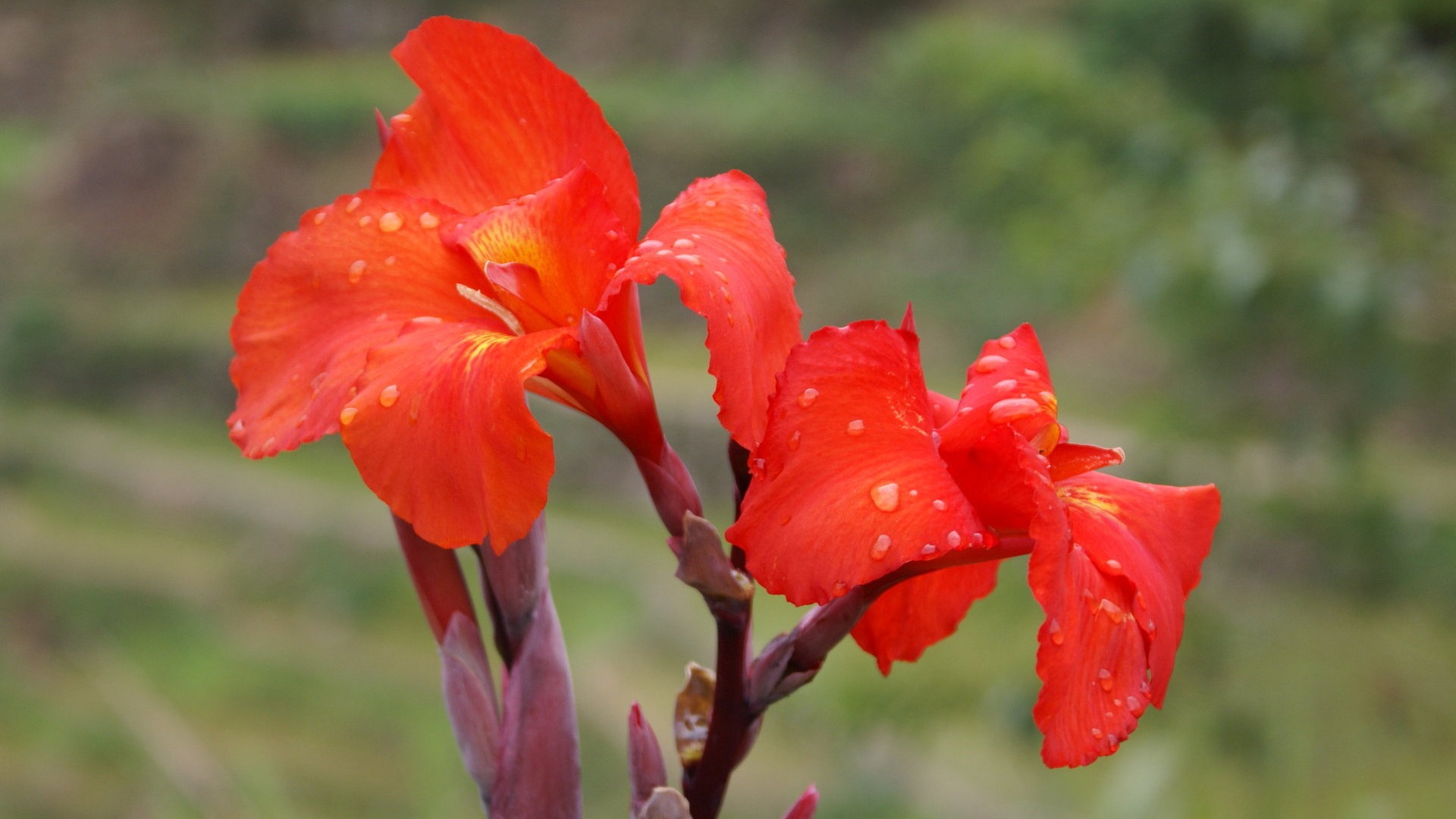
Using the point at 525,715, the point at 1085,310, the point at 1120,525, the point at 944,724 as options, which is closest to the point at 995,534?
the point at 1120,525

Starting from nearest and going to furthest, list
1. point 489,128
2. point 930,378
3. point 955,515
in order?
point 955,515 → point 489,128 → point 930,378

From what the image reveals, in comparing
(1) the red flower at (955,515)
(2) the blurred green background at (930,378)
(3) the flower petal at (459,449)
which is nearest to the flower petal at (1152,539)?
(1) the red flower at (955,515)

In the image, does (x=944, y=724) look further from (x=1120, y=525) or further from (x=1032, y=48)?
(x=1120, y=525)

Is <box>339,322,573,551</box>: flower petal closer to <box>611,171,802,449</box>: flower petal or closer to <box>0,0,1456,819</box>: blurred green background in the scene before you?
<box>611,171,802,449</box>: flower petal

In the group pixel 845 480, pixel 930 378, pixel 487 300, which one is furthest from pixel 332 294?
pixel 930 378

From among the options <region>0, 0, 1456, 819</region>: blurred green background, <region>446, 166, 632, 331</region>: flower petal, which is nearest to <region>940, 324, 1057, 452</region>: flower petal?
<region>446, 166, 632, 331</region>: flower petal

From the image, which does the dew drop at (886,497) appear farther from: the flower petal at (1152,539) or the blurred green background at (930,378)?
the blurred green background at (930,378)

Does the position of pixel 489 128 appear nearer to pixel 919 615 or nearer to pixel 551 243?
pixel 551 243
